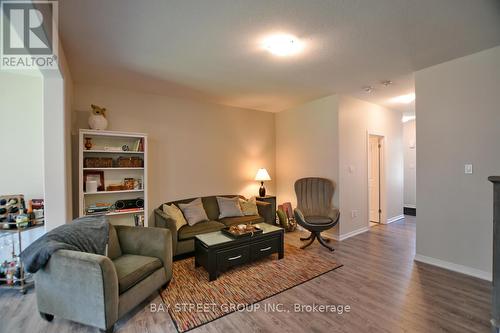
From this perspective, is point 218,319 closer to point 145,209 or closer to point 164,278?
point 164,278

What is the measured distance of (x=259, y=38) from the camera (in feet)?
7.34

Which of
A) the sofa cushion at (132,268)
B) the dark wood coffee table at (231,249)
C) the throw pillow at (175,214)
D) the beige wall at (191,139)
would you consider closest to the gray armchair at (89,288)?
the sofa cushion at (132,268)

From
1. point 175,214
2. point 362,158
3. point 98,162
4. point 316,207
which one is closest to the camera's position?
point 98,162

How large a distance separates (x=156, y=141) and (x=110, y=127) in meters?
0.68

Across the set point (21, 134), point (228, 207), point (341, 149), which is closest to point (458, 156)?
point (341, 149)

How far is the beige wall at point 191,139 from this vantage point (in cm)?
359

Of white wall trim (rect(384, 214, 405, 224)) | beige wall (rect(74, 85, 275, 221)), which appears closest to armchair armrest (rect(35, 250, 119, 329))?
beige wall (rect(74, 85, 275, 221))

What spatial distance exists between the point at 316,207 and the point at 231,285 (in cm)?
221

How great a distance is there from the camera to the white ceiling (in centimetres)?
182

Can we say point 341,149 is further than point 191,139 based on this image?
No

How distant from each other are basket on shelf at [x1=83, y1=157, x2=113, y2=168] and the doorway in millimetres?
4942

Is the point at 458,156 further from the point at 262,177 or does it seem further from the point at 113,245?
the point at 113,245
